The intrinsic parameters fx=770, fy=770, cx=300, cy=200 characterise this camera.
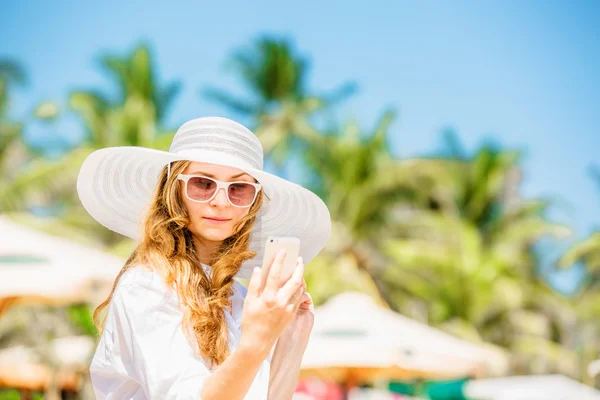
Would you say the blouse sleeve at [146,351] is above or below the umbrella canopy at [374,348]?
below

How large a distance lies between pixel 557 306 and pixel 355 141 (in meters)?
7.94

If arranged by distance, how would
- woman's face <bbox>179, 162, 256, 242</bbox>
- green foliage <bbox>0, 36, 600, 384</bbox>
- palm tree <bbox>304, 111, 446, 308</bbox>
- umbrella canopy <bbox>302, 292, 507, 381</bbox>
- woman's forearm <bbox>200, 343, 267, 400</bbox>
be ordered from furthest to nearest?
1. palm tree <bbox>304, 111, 446, 308</bbox>
2. green foliage <bbox>0, 36, 600, 384</bbox>
3. umbrella canopy <bbox>302, 292, 507, 381</bbox>
4. woman's face <bbox>179, 162, 256, 242</bbox>
5. woman's forearm <bbox>200, 343, 267, 400</bbox>

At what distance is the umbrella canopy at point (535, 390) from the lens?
1138cm

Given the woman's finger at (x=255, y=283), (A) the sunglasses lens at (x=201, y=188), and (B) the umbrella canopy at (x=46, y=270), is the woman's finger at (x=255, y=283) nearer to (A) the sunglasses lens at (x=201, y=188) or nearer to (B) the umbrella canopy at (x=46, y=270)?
(A) the sunglasses lens at (x=201, y=188)

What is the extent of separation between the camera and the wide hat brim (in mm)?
2072

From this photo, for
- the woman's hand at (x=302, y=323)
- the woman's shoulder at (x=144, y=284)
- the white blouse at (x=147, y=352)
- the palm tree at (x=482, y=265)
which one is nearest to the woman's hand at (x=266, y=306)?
the white blouse at (x=147, y=352)

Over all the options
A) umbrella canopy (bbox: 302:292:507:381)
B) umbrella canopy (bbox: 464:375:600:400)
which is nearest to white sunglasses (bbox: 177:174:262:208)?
umbrella canopy (bbox: 302:292:507:381)

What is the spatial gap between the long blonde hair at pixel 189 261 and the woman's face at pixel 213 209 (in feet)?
0.08

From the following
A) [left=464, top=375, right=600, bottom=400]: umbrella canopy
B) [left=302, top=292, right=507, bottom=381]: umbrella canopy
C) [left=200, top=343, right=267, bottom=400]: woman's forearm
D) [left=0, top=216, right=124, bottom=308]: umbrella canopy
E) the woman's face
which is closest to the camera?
[left=200, top=343, right=267, bottom=400]: woman's forearm

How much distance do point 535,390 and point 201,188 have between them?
1078 cm

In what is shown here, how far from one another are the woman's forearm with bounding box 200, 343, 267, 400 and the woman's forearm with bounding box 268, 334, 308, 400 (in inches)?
12.7

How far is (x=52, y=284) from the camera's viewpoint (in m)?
6.34

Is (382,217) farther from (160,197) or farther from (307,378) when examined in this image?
(160,197)

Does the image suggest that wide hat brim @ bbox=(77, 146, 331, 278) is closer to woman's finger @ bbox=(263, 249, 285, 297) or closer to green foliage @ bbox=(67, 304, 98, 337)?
woman's finger @ bbox=(263, 249, 285, 297)
